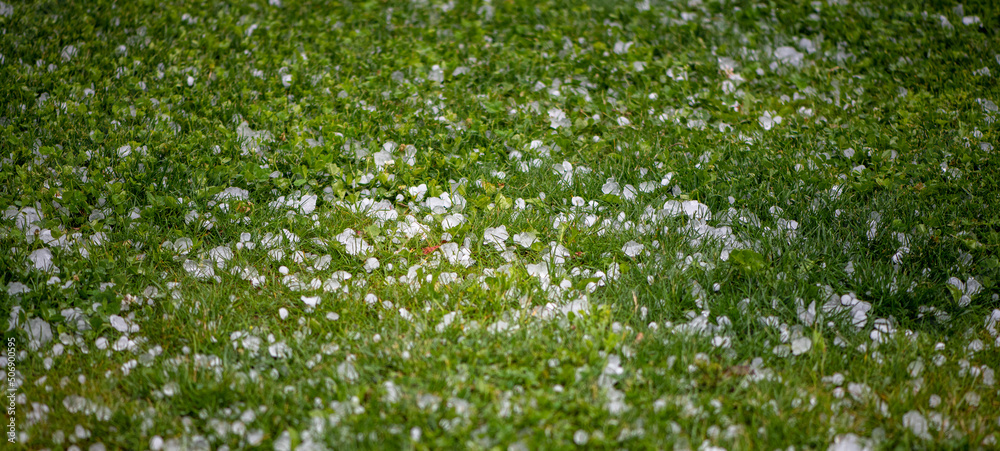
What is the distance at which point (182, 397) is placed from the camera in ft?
7.16

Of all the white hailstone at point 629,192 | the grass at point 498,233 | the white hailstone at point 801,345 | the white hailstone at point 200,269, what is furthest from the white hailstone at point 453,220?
the white hailstone at point 801,345

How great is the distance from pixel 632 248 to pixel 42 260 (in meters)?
2.48

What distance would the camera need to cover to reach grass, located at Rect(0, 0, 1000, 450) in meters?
2.14

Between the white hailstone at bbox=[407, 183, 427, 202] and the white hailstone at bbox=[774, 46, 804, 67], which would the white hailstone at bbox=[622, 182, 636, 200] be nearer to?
the white hailstone at bbox=[407, 183, 427, 202]

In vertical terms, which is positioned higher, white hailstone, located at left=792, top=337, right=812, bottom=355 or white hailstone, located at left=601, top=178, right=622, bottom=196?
white hailstone, located at left=601, top=178, right=622, bottom=196

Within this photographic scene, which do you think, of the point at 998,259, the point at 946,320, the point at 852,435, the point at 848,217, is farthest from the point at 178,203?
the point at 998,259

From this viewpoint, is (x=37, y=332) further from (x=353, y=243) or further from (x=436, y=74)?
(x=436, y=74)

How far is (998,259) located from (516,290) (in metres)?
1.99

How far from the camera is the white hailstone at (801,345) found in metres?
2.36

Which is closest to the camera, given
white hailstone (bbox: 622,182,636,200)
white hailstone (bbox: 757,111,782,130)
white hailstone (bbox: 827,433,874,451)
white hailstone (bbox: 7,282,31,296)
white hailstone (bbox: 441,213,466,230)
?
white hailstone (bbox: 827,433,874,451)

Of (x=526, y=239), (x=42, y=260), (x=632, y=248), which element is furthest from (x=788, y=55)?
(x=42, y=260)

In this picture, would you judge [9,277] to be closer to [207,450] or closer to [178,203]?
[178,203]

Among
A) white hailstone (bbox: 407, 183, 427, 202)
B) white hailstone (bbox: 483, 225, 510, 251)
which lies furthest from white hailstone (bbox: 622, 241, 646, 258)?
white hailstone (bbox: 407, 183, 427, 202)

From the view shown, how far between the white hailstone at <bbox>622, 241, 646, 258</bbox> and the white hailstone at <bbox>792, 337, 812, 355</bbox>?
2.37 ft
